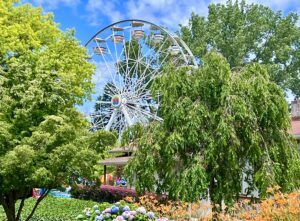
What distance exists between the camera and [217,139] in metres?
9.15

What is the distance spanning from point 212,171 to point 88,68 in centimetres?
977

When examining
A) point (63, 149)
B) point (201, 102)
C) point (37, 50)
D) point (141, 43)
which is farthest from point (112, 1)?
point (63, 149)

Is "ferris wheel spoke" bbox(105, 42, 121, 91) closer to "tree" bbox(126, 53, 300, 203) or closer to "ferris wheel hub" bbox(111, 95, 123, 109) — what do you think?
"ferris wheel hub" bbox(111, 95, 123, 109)

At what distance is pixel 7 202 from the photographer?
32.3 ft

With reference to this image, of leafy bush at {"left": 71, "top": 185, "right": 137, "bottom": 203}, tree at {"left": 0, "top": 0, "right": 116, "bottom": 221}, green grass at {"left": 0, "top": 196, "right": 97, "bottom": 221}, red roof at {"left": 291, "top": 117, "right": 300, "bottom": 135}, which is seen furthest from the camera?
leafy bush at {"left": 71, "top": 185, "right": 137, "bottom": 203}

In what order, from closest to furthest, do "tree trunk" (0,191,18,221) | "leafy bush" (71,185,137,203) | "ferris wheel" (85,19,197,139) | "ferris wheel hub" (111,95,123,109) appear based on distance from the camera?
1. "tree trunk" (0,191,18,221)
2. "leafy bush" (71,185,137,203)
3. "ferris wheel" (85,19,197,139)
4. "ferris wheel hub" (111,95,123,109)

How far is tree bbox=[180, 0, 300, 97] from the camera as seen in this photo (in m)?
33.7

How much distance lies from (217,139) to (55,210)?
763cm

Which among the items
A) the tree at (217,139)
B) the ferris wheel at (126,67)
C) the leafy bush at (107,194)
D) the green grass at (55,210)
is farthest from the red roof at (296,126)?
the ferris wheel at (126,67)

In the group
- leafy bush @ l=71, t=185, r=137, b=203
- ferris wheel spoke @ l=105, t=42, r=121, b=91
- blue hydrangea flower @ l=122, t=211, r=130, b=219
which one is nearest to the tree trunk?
blue hydrangea flower @ l=122, t=211, r=130, b=219

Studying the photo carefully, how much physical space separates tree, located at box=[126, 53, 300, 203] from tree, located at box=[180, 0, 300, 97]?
23.8 m

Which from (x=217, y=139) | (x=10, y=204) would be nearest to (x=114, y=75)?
(x=10, y=204)

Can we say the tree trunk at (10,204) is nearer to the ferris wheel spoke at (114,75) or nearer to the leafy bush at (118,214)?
the leafy bush at (118,214)

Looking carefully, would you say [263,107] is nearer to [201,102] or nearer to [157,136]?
[201,102]
